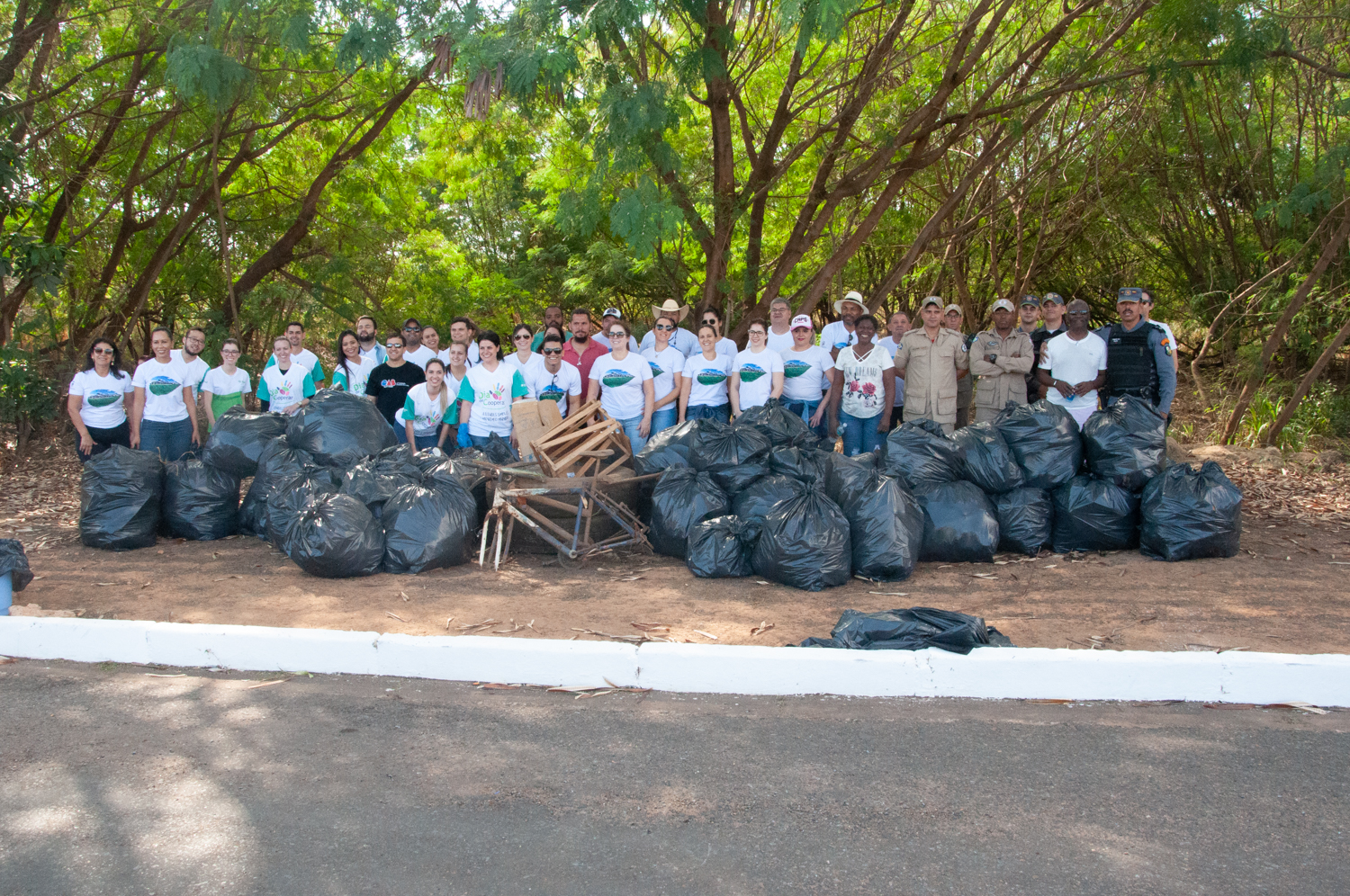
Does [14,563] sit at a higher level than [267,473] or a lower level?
lower

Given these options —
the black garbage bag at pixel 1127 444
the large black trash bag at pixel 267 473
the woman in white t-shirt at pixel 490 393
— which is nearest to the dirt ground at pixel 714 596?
the large black trash bag at pixel 267 473

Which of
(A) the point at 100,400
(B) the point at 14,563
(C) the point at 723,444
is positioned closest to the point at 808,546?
(C) the point at 723,444

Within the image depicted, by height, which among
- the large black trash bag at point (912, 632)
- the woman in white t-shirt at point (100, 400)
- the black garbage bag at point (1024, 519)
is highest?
the woman in white t-shirt at point (100, 400)

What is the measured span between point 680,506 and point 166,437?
4.41 meters

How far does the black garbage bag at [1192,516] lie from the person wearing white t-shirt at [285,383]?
20.7 feet

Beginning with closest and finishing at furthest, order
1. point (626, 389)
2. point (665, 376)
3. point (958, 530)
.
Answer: point (958, 530) < point (626, 389) < point (665, 376)

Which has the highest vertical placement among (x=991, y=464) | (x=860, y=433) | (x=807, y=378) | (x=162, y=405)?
(x=807, y=378)

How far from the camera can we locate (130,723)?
3.69m

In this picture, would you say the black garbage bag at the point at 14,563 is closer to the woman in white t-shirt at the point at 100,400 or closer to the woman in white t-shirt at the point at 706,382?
the woman in white t-shirt at the point at 100,400

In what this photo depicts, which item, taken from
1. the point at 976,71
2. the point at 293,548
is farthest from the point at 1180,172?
the point at 293,548

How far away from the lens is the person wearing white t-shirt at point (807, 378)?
25.0ft

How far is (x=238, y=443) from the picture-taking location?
7.12 m

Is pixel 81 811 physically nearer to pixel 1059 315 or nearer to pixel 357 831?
pixel 357 831

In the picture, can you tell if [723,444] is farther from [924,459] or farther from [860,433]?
[860,433]
